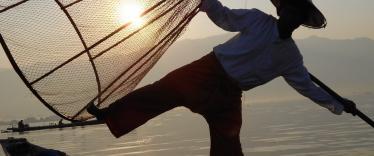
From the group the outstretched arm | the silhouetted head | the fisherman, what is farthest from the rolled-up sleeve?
the outstretched arm

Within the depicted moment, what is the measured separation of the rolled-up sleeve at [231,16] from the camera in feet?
15.0

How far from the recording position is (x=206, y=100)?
459 cm

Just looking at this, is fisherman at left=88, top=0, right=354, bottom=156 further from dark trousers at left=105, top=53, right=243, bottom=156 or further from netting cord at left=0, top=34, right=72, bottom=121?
netting cord at left=0, top=34, right=72, bottom=121

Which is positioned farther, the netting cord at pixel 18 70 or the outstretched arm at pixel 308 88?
the outstretched arm at pixel 308 88

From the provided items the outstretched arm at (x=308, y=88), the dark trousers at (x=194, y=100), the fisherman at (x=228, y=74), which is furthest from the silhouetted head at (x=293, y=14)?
the dark trousers at (x=194, y=100)

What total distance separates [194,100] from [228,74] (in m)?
0.37

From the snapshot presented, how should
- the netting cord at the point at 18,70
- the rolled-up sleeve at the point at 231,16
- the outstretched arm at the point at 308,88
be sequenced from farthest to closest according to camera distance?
the outstretched arm at the point at 308,88 → the rolled-up sleeve at the point at 231,16 → the netting cord at the point at 18,70

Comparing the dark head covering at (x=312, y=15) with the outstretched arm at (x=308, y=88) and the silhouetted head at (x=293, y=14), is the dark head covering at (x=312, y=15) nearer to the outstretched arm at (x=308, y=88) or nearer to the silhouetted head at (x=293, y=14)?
the silhouetted head at (x=293, y=14)

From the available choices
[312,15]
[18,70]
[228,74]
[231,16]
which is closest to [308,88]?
[312,15]

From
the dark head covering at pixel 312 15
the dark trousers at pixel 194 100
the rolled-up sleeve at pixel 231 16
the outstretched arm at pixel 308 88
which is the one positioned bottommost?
the outstretched arm at pixel 308 88

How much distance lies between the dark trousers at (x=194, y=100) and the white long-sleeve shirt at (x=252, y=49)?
14 cm

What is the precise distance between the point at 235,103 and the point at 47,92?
68.5 inches

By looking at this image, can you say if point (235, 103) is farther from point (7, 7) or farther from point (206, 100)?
point (7, 7)

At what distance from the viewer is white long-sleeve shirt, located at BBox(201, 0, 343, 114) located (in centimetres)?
451
